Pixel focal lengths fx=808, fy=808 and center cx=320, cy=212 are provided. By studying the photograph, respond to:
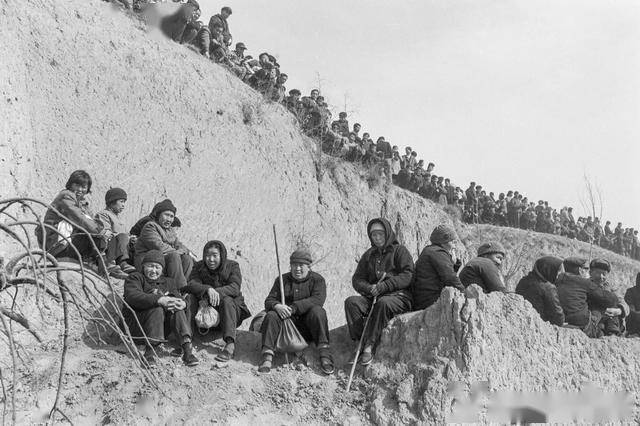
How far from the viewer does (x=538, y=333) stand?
7.97 meters

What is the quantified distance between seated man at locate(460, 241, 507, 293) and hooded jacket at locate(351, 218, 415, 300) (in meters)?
0.60

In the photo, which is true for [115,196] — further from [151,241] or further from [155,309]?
[155,309]

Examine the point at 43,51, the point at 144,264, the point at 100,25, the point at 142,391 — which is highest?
the point at 100,25

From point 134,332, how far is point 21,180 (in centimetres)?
270

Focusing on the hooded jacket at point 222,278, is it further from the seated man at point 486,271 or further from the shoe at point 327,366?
the seated man at point 486,271

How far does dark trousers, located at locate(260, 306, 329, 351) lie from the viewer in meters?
7.77

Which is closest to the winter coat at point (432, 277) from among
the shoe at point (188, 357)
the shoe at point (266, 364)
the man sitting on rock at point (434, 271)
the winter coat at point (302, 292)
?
the man sitting on rock at point (434, 271)

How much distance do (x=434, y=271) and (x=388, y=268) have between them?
1.52 ft

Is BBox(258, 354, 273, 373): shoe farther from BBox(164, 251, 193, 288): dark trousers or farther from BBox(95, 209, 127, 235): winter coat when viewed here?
BBox(95, 209, 127, 235): winter coat

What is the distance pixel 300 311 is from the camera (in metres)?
7.92

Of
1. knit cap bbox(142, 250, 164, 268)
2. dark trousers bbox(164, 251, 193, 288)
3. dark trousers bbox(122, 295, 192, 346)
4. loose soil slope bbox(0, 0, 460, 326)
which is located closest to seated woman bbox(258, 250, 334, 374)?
dark trousers bbox(122, 295, 192, 346)

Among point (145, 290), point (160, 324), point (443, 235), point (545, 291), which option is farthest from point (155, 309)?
point (545, 291)

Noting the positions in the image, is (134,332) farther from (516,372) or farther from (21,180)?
(516,372)

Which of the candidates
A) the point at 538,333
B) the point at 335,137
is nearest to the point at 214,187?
the point at 335,137
